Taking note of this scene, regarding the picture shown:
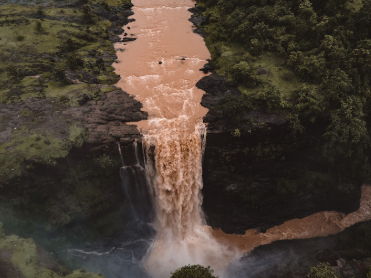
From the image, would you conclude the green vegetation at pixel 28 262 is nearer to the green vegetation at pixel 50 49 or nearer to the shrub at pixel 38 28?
the green vegetation at pixel 50 49

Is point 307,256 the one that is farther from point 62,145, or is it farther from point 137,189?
point 62,145

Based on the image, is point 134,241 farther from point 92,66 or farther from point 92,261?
point 92,66

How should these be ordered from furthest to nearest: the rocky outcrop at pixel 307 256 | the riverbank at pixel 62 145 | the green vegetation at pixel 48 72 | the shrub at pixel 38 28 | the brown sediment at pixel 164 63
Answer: the shrub at pixel 38 28, the brown sediment at pixel 164 63, the rocky outcrop at pixel 307 256, the green vegetation at pixel 48 72, the riverbank at pixel 62 145

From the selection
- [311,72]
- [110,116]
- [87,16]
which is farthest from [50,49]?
[311,72]

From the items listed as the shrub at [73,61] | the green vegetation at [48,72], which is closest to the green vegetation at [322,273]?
the green vegetation at [48,72]

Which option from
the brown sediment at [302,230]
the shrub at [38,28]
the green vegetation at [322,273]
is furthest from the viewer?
the shrub at [38,28]

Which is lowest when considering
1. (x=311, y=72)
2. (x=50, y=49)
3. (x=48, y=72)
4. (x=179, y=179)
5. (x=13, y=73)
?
(x=179, y=179)
